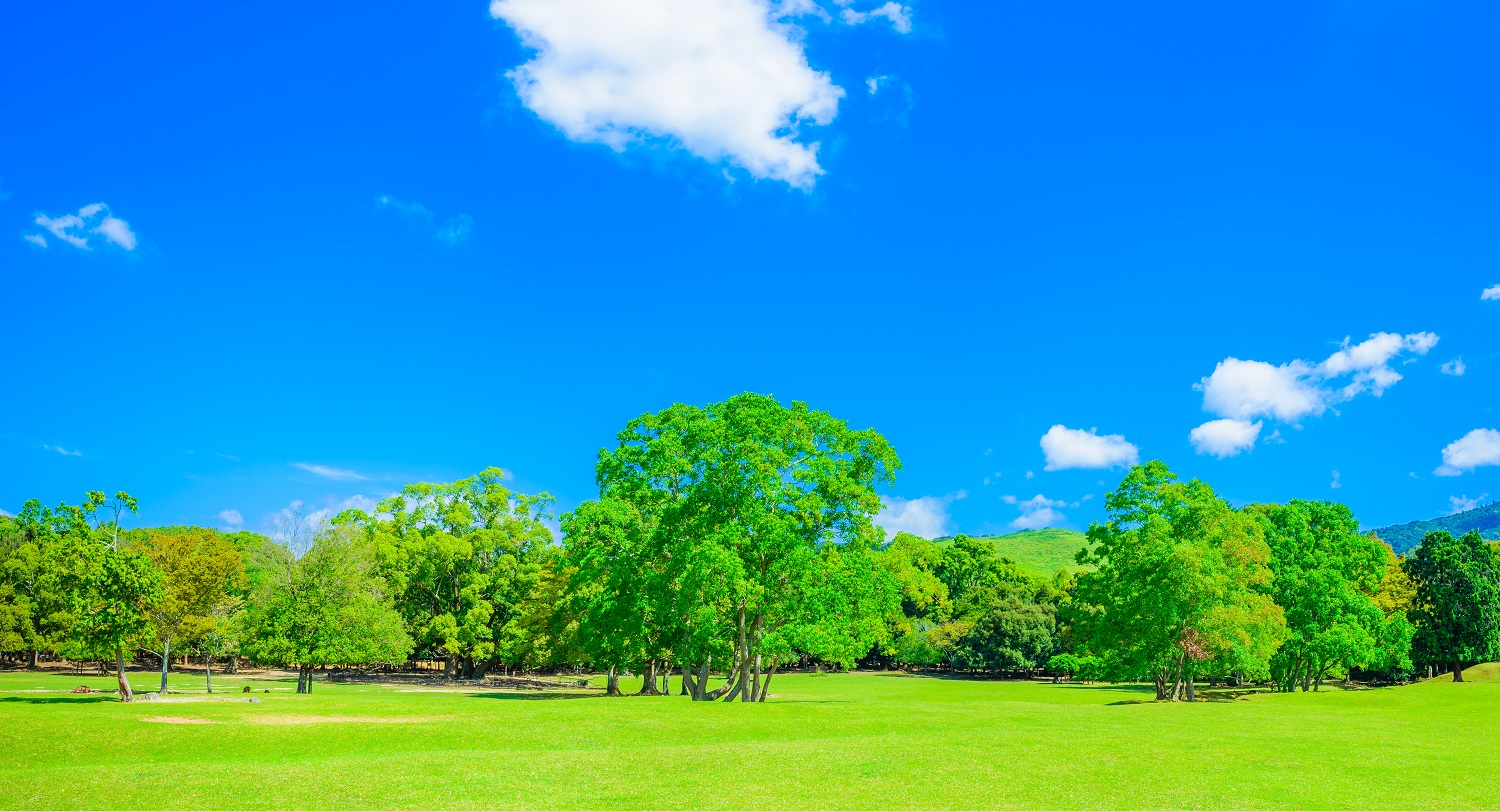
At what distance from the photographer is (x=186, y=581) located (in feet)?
155

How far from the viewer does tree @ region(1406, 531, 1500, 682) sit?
244ft

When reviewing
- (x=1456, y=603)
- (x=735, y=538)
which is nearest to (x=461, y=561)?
(x=735, y=538)

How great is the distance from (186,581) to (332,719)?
74.4 ft

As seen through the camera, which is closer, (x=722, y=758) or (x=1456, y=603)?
(x=722, y=758)

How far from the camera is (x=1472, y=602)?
74500mm

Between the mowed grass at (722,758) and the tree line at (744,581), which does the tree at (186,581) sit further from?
the mowed grass at (722,758)

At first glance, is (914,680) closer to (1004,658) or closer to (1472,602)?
(1004,658)

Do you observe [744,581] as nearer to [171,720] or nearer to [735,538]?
[735,538]

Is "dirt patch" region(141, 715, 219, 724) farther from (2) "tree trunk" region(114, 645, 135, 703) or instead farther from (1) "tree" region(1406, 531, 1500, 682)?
(1) "tree" region(1406, 531, 1500, 682)

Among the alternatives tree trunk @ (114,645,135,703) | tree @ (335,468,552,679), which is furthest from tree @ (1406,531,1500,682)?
tree trunk @ (114,645,135,703)

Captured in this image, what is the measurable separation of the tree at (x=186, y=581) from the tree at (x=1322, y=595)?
62670 mm

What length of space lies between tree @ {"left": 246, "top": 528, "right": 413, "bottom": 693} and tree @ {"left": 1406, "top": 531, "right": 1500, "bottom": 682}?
8397 cm

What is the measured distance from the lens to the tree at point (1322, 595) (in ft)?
190

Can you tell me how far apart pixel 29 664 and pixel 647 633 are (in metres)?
86.9
